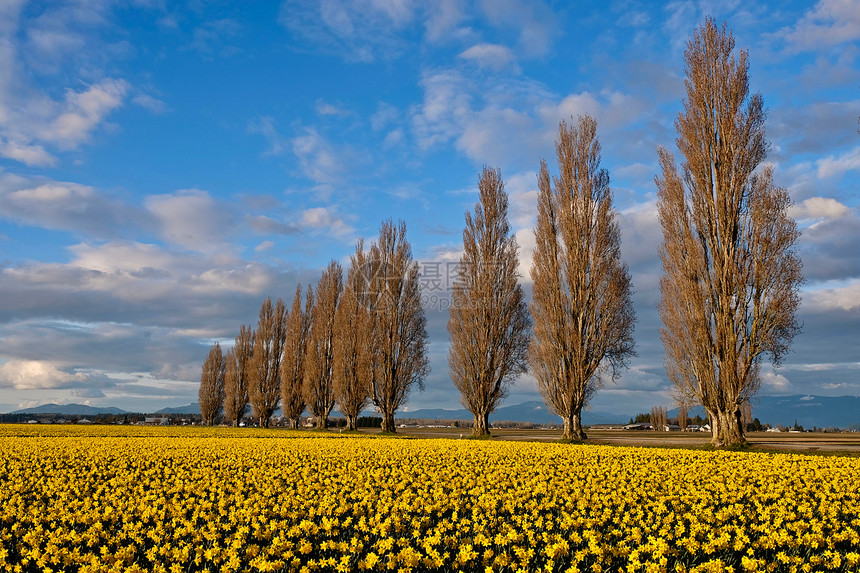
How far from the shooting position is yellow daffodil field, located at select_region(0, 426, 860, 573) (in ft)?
18.6

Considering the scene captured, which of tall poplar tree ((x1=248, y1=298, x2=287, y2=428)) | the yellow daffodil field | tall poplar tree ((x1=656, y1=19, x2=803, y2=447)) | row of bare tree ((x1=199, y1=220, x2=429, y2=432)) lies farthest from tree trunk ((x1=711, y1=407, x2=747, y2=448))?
tall poplar tree ((x1=248, y1=298, x2=287, y2=428))

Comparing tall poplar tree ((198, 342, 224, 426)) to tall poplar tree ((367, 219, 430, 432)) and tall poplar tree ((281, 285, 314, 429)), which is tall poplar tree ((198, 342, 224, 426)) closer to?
tall poplar tree ((281, 285, 314, 429))

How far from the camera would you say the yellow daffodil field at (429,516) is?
5.68 m

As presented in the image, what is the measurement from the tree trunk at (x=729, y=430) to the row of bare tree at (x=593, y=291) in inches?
1.9

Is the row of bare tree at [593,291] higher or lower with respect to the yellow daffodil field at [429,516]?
higher

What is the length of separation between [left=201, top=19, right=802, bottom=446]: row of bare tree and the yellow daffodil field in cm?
1185

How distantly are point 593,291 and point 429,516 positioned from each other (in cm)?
2385

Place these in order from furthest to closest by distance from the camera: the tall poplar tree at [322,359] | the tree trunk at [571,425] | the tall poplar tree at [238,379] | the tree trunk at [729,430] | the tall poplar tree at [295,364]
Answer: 1. the tall poplar tree at [238,379]
2. the tall poplar tree at [295,364]
3. the tall poplar tree at [322,359]
4. the tree trunk at [571,425]
5. the tree trunk at [729,430]

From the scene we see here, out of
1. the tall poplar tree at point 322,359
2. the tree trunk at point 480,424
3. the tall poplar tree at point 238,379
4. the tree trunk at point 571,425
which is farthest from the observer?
the tall poplar tree at point 238,379

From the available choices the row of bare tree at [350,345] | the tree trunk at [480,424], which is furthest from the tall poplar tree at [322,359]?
the tree trunk at [480,424]

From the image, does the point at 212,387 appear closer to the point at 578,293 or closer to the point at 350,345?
the point at 350,345

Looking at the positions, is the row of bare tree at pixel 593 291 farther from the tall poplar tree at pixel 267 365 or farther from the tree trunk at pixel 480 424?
the tall poplar tree at pixel 267 365

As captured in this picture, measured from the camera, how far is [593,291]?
2975 cm

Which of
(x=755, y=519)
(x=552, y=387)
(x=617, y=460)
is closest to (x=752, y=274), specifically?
(x=552, y=387)
